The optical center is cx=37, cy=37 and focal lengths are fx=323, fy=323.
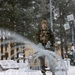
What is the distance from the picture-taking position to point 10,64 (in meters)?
14.5

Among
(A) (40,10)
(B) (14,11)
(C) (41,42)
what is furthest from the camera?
(A) (40,10)

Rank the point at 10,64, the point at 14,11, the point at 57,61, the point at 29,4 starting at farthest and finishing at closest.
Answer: the point at 29,4
the point at 14,11
the point at 10,64
the point at 57,61

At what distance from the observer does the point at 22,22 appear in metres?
21.1

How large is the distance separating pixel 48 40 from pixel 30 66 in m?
0.86

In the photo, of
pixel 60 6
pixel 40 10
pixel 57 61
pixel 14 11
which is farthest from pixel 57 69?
pixel 60 6

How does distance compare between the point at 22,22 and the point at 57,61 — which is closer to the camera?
the point at 57,61

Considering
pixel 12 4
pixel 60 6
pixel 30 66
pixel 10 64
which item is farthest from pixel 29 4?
pixel 30 66

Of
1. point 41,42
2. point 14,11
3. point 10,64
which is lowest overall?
point 10,64

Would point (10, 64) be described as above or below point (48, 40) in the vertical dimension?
below

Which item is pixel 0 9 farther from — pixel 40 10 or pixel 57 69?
pixel 57 69

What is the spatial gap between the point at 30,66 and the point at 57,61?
140 cm

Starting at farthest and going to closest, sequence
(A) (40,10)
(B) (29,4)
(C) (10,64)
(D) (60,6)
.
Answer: (D) (60,6) < (A) (40,10) < (B) (29,4) < (C) (10,64)

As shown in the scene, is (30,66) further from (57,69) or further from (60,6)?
(60,6)

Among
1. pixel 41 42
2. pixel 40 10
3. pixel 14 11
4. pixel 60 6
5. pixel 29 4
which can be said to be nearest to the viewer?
pixel 41 42
